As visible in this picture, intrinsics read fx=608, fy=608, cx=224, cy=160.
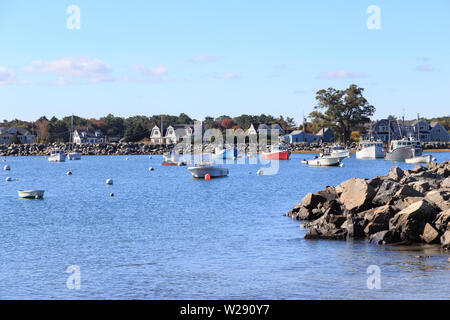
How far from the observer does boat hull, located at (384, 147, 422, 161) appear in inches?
4406

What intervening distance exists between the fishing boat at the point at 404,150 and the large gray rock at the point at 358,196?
280 ft

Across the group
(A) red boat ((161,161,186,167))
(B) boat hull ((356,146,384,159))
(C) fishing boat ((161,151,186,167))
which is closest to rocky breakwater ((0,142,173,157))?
(C) fishing boat ((161,151,186,167))

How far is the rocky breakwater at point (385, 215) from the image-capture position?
995 inches

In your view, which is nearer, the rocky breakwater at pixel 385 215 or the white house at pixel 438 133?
the rocky breakwater at pixel 385 215

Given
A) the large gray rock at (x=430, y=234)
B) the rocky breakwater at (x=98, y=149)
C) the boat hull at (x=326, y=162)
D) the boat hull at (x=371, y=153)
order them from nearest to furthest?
1. the large gray rock at (x=430, y=234)
2. the boat hull at (x=326, y=162)
3. the boat hull at (x=371, y=153)
4. the rocky breakwater at (x=98, y=149)

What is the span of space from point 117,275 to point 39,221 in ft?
58.4

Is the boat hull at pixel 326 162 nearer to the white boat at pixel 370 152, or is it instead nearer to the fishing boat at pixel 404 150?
the fishing boat at pixel 404 150

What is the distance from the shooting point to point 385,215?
1040 inches

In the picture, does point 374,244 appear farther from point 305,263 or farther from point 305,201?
point 305,201

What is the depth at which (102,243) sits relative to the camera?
29.0 m

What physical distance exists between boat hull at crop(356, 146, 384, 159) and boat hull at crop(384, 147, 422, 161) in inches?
340

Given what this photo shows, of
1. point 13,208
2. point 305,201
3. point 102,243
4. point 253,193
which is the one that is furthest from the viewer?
point 253,193

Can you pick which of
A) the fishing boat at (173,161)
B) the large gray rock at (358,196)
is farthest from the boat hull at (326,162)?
the large gray rock at (358,196)
